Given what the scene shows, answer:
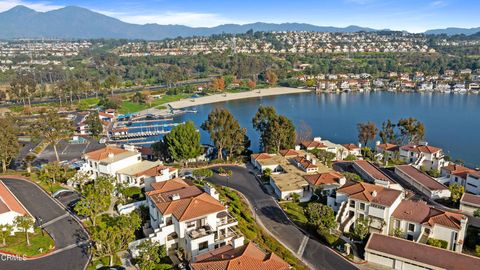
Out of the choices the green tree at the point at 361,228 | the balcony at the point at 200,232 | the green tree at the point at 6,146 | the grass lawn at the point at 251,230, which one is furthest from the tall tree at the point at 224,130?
the balcony at the point at 200,232

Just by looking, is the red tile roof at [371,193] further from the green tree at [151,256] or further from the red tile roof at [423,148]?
the red tile roof at [423,148]

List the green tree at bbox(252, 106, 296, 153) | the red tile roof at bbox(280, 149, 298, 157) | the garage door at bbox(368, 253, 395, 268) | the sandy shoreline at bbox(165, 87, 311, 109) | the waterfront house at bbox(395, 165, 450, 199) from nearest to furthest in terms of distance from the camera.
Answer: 1. the garage door at bbox(368, 253, 395, 268)
2. the waterfront house at bbox(395, 165, 450, 199)
3. the red tile roof at bbox(280, 149, 298, 157)
4. the green tree at bbox(252, 106, 296, 153)
5. the sandy shoreline at bbox(165, 87, 311, 109)

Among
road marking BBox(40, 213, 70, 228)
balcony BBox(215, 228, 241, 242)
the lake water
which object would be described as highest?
balcony BBox(215, 228, 241, 242)

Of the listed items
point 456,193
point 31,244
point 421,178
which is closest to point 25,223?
point 31,244

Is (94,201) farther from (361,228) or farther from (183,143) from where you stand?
(361,228)

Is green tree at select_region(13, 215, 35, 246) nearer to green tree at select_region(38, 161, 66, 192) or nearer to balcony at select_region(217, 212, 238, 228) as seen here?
green tree at select_region(38, 161, 66, 192)

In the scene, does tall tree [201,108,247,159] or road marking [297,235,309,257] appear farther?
tall tree [201,108,247,159]

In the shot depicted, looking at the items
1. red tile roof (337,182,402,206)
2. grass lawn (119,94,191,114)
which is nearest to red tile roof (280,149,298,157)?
red tile roof (337,182,402,206)
